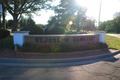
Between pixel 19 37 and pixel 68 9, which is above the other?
pixel 68 9

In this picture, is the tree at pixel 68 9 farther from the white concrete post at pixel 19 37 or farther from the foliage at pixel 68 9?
the white concrete post at pixel 19 37

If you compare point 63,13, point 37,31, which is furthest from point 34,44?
point 63,13

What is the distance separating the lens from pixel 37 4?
21.7 m

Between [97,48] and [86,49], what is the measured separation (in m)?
1.33

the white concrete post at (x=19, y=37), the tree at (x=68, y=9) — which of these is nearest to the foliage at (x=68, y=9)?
the tree at (x=68, y=9)

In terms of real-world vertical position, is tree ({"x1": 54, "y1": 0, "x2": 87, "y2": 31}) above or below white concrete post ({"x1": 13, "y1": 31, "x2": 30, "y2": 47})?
above

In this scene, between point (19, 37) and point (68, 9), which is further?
point (68, 9)

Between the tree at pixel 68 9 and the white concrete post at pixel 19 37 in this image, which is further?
the tree at pixel 68 9

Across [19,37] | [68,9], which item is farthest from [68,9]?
[19,37]

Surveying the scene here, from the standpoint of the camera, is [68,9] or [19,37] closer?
[19,37]

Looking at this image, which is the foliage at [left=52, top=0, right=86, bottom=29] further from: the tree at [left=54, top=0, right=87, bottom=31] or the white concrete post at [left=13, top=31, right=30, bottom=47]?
the white concrete post at [left=13, top=31, right=30, bottom=47]

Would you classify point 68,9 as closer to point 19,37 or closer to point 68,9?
point 68,9

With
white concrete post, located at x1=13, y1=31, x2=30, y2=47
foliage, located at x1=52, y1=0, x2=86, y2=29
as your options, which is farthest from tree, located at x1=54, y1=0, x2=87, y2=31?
white concrete post, located at x1=13, y1=31, x2=30, y2=47

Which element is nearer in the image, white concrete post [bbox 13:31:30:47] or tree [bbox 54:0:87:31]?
white concrete post [bbox 13:31:30:47]
